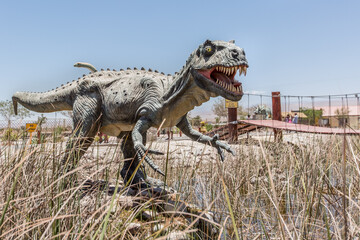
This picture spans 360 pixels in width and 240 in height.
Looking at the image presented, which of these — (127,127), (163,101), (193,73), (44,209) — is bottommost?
(44,209)

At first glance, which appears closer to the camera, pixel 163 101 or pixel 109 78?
pixel 163 101

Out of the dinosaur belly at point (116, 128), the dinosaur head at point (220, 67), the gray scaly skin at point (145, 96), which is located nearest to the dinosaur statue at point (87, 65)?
the gray scaly skin at point (145, 96)

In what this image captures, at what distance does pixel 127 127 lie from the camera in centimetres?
307

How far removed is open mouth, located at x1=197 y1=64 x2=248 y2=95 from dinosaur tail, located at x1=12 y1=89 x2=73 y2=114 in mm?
1810

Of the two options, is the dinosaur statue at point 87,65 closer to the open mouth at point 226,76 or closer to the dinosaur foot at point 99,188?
the dinosaur foot at point 99,188

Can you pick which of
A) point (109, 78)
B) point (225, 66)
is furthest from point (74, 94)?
point (225, 66)

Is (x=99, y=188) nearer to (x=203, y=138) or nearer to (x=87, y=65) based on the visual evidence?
(x=203, y=138)

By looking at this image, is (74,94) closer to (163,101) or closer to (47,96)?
(47,96)

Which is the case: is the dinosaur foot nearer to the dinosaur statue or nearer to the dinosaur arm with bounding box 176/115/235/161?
the dinosaur arm with bounding box 176/115/235/161

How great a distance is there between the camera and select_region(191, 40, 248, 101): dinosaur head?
233cm

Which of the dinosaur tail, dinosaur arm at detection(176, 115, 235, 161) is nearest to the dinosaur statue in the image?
the dinosaur tail

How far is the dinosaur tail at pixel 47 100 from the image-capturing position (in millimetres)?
3525

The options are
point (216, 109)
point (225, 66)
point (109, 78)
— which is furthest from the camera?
point (216, 109)

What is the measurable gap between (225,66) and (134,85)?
1.02 m
